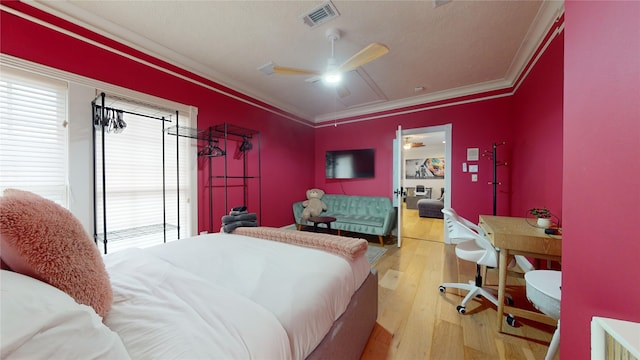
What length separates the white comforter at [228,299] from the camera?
2.08ft

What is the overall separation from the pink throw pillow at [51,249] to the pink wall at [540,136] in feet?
10.1

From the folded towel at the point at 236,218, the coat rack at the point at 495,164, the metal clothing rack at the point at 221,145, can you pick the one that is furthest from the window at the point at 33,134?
the coat rack at the point at 495,164

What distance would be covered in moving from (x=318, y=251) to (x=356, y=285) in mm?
310

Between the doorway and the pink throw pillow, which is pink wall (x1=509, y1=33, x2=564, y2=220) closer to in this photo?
the doorway

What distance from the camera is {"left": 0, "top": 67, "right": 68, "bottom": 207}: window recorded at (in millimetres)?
1620

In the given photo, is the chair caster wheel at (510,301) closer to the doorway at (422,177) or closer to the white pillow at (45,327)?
the doorway at (422,177)

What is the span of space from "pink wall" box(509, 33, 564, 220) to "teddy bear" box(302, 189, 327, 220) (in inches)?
121

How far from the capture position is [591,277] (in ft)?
2.37

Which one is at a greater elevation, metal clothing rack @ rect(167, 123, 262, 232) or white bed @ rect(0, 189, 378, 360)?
metal clothing rack @ rect(167, 123, 262, 232)

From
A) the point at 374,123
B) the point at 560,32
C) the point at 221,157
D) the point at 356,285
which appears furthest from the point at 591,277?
the point at 374,123

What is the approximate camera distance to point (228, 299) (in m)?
0.83

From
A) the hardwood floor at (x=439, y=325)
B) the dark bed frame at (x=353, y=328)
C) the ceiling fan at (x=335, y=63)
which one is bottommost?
the hardwood floor at (x=439, y=325)

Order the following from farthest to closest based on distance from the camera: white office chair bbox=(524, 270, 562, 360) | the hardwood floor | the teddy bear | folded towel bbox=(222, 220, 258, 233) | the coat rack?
1. the teddy bear
2. the coat rack
3. folded towel bbox=(222, 220, 258, 233)
4. the hardwood floor
5. white office chair bbox=(524, 270, 562, 360)

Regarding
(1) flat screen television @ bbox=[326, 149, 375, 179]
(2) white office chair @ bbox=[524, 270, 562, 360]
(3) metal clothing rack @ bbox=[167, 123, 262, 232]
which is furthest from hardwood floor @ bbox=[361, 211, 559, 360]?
(3) metal clothing rack @ bbox=[167, 123, 262, 232]
